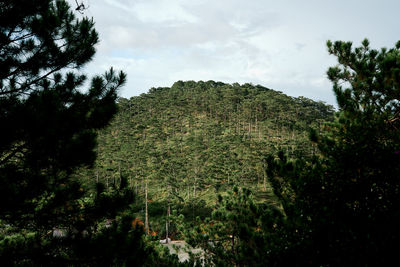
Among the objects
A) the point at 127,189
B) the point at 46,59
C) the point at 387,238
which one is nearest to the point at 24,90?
the point at 46,59

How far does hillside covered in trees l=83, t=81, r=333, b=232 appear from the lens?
3309 centimetres

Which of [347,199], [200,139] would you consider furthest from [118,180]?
[200,139]

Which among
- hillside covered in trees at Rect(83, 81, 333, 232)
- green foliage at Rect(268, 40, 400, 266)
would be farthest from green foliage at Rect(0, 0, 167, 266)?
hillside covered in trees at Rect(83, 81, 333, 232)

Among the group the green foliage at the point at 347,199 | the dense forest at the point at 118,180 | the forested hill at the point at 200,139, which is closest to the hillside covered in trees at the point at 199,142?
the forested hill at the point at 200,139

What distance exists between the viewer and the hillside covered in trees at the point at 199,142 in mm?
33094

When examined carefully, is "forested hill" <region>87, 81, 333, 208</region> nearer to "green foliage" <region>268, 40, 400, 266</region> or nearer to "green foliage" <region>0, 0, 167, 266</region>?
"green foliage" <region>268, 40, 400, 266</region>

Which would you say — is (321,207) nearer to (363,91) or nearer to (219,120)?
(363,91)

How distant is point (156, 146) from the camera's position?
4981 centimetres

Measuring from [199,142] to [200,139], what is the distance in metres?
2.37

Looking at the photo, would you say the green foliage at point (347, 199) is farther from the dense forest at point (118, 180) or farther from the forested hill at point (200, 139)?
the forested hill at point (200, 139)

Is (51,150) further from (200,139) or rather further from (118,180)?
(200,139)

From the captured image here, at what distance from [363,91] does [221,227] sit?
480 cm

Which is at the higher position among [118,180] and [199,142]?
[199,142]

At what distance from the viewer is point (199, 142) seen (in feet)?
151
